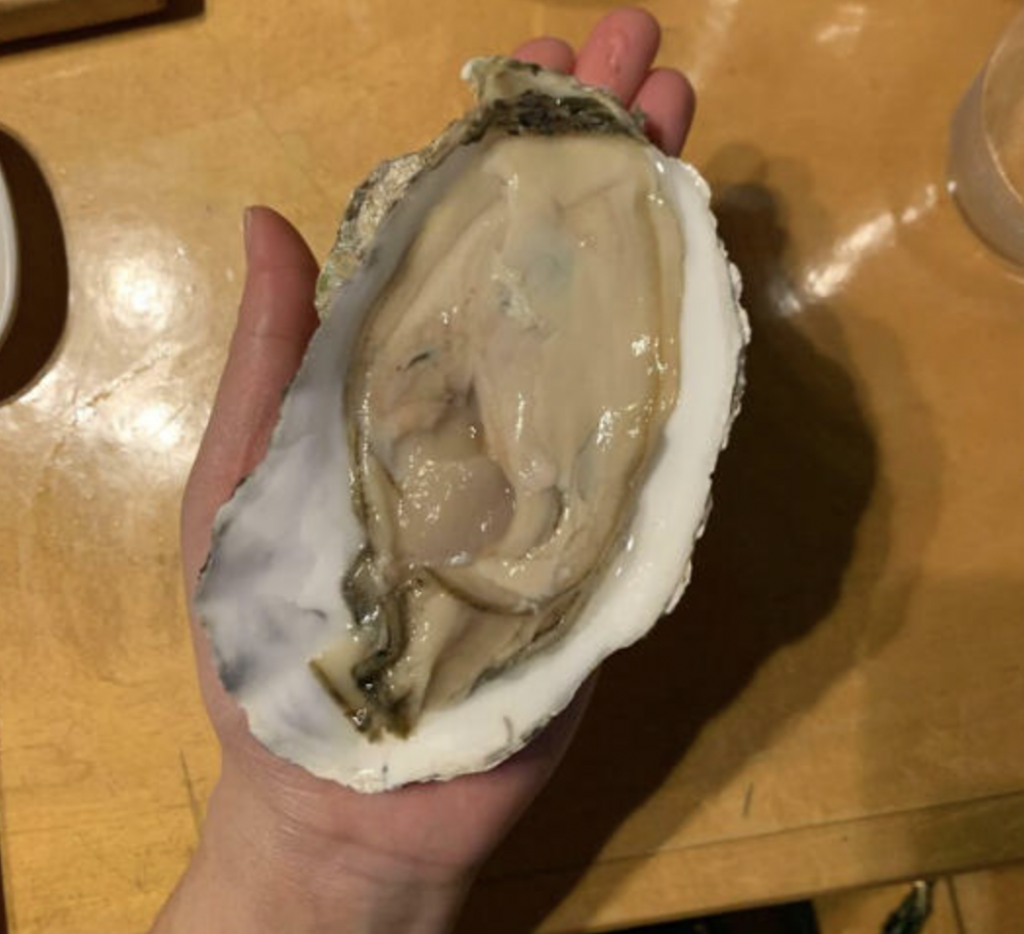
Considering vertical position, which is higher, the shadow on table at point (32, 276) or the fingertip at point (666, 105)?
the fingertip at point (666, 105)

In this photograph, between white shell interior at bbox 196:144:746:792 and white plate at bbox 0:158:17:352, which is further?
white plate at bbox 0:158:17:352

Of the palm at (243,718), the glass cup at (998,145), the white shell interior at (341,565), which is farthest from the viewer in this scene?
the glass cup at (998,145)

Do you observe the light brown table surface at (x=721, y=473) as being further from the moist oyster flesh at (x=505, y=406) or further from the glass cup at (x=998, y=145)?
the moist oyster flesh at (x=505, y=406)

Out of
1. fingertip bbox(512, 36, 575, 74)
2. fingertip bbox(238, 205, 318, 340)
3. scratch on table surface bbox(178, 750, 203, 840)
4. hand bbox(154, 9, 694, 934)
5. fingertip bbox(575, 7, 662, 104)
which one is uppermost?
fingertip bbox(575, 7, 662, 104)

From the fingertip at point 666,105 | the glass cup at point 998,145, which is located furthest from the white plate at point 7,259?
the glass cup at point 998,145

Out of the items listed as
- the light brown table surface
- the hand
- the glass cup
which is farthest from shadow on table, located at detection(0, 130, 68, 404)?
the glass cup

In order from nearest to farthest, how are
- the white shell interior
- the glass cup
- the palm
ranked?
1. the white shell interior
2. the palm
3. the glass cup

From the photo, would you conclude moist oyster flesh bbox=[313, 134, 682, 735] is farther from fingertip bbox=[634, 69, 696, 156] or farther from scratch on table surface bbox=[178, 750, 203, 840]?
scratch on table surface bbox=[178, 750, 203, 840]
